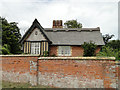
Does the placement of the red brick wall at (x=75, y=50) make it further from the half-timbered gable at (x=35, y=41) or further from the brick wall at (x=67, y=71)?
the brick wall at (x=67, y=71)

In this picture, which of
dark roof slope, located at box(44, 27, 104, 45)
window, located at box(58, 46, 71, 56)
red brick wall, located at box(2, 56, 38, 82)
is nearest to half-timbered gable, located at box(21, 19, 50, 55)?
dark roof slope, located at box(44, 27, 104, 45)

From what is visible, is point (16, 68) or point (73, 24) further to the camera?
point (73, 24)

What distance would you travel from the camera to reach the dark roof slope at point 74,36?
16462 millimetres

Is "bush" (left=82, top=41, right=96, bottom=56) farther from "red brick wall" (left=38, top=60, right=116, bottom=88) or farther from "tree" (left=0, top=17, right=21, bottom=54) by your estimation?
"tree" (left=0, top=17, right=21, bottom=54)

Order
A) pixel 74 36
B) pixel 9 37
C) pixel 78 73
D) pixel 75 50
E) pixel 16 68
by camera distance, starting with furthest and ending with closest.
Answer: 1. pixel 9 37
2. pixel 74 36
3. pixel 75 50
4. pixel 16 68
5. pixel 78 73

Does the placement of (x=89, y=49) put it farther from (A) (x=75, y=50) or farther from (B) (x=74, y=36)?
(B) (x=74, y=36)

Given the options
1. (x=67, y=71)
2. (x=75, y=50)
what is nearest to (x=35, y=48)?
(x=75, y=50)

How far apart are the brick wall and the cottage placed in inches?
327

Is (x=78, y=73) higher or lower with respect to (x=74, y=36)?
lower

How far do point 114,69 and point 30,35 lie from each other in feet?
40.1

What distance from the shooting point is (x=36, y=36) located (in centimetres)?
1535

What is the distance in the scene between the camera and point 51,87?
6.20 metres

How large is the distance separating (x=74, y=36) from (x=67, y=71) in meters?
12.2

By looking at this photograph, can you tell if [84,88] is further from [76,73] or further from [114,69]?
[114,69]
